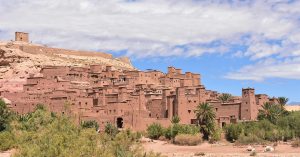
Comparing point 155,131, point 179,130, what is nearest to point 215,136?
point 179,130

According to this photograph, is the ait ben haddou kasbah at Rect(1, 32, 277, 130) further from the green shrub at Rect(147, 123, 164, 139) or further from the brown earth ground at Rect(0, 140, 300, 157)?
the brown earth ground at Rect(0, 140, 300, 157)

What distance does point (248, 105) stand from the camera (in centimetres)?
5603

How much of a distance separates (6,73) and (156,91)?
21.2 m

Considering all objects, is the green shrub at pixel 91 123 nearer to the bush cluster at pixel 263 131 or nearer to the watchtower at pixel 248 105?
the bush cluster at pixel 263 131

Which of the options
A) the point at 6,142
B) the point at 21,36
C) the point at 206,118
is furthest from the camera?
the point at 21,36

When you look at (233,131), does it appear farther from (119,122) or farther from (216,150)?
(119,122)

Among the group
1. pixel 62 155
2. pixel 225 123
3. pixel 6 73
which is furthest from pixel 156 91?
pixel 62 155

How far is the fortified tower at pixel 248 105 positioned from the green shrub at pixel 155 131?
10.9 metres

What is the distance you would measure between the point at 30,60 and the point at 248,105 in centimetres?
3305

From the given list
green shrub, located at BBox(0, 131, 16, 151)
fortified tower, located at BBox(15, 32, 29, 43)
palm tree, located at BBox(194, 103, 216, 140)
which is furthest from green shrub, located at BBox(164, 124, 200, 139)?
fortified tower, located at BBox(15, 32, 29, 43)

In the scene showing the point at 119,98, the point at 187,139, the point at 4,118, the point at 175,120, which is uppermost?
the point at 119,98

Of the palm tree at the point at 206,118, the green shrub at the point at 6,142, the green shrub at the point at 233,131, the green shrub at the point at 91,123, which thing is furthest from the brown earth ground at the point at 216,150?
the green shrub at the point at 6,142

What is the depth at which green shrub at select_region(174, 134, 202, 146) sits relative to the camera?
4878cm

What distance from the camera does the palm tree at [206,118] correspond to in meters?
50.2
